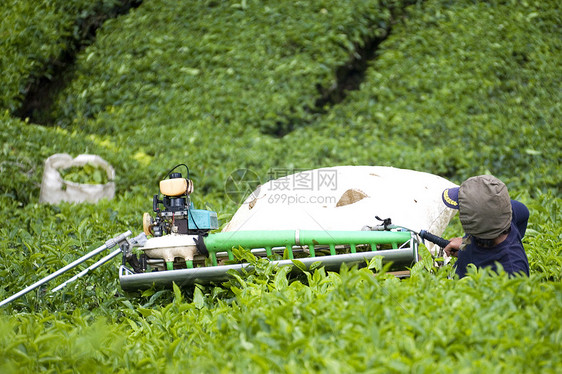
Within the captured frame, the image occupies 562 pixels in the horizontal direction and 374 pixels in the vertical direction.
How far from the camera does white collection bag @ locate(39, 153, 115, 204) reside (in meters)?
6.44

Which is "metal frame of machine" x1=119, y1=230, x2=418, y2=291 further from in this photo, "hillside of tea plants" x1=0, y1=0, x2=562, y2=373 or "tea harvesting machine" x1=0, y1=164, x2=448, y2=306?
"hillside of tea plants" x1=0, y1=0, x2=562, y2=373

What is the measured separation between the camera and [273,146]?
8.31 m

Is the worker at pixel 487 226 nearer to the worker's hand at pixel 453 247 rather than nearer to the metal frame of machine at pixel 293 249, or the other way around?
the worker's hand at pixel 453 247

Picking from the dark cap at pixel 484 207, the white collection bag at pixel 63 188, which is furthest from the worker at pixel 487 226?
the white collection bag at pixel 63 188

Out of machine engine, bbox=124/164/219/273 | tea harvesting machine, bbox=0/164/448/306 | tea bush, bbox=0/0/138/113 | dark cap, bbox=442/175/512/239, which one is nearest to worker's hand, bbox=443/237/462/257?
tea harvesting machine, bbox=0/164/448/306

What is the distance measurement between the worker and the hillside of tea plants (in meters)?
0.29

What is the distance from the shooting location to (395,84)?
32.6 ft

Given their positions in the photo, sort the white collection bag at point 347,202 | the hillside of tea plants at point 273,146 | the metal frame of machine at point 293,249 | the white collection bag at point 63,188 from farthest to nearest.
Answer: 1. the white collection bag at point 63,188
2. the white collection bag at point 347,202
3. the metal frame of machine at point 293,249
4. the hillside of tea plants at point 273,146

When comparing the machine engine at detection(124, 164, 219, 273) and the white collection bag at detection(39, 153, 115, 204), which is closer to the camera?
the machine engine at detection(124, 164, 219, 273)

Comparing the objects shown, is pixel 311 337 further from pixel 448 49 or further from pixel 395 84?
pixel 448 49

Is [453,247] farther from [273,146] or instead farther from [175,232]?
[273,146]

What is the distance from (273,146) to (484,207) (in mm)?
5329

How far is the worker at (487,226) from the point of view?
10.5 ft

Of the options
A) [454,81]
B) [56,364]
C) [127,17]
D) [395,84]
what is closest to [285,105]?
[395,84]
